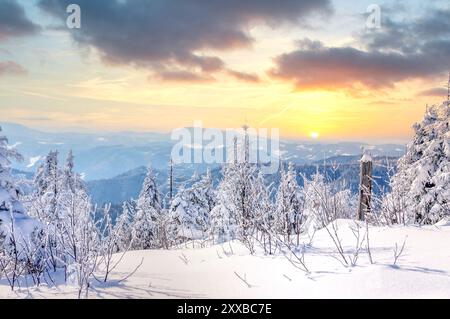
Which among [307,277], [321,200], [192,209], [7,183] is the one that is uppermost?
[7,183]

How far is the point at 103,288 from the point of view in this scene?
15.8 feet

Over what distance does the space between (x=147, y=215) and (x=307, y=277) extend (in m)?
28.6

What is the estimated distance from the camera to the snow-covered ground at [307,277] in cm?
391

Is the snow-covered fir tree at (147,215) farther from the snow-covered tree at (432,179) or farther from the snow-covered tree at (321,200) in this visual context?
the snow-covered tree at (321,200)

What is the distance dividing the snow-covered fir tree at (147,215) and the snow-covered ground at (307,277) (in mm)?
23560

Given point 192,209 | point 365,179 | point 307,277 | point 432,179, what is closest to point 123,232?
point 192,209

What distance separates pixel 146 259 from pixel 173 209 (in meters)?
22.0

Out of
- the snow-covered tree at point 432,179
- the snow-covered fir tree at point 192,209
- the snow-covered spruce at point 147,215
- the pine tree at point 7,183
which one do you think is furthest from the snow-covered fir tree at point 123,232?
the snow-covered tree at point 432,179

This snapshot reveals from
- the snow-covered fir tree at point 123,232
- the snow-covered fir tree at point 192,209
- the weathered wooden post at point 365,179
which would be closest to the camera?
the snow-covered fir tree at point 123,232

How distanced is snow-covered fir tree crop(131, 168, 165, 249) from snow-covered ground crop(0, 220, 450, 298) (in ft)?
77.3

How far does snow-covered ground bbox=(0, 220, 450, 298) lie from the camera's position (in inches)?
154

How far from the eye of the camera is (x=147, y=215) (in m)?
31.9

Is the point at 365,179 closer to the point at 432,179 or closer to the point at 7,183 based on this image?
the point at 7,183
